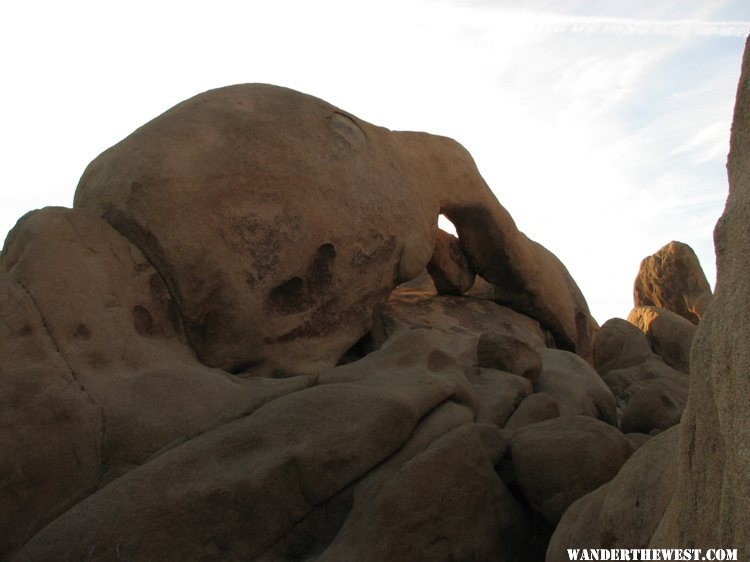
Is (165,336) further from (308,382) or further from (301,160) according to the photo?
(301,160)

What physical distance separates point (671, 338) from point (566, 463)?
5742 mm

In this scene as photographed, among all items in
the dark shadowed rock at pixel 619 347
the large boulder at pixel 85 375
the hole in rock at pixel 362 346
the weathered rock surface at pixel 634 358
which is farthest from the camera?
the dark shadowed rock at pixel 619 347

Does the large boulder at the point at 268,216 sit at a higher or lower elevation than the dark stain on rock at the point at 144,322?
higher

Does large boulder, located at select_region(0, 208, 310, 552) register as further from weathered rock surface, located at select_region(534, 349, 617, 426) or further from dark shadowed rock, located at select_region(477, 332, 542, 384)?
weathered rock surface, located at select_region(534, 349, 617, 426)

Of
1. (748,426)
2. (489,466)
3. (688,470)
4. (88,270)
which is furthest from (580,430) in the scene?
(88,270)

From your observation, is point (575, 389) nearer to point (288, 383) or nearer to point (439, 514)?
point (288, 383)

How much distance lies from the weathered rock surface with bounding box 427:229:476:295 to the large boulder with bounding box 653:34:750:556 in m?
5.59

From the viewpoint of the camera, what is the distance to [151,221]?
5.57 metres

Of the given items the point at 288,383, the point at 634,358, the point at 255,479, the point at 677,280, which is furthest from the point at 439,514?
the point at 677,280

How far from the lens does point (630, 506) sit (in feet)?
10.6

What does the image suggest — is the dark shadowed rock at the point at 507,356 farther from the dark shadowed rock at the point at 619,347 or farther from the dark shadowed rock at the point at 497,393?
the dark shadowed rock at the point at 619,347

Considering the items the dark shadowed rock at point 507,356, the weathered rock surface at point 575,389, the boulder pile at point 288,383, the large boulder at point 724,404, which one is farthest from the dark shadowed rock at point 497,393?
the large boulder at point 724,404

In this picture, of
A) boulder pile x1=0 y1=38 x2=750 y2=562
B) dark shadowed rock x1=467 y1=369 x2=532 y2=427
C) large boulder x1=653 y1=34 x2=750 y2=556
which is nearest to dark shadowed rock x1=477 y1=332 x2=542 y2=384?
boulder pile x1=0 y1=38 x2=750 y2=562

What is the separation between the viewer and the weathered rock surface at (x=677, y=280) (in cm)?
1200
